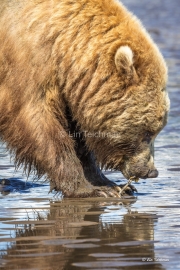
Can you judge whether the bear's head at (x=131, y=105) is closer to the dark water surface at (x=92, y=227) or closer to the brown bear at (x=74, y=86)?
the brown bear at (x=74, y=86)

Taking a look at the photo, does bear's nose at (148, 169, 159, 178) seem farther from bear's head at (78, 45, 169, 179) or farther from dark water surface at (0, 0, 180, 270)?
dark water surface at (0, 0, 180, 270)

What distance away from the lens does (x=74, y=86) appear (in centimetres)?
730

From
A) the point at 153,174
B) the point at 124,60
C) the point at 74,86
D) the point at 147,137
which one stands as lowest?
the point at 153,174

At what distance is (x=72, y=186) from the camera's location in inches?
288

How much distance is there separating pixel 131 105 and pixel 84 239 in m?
2.05

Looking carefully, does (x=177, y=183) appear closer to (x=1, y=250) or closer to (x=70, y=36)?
(x=70, y=36)

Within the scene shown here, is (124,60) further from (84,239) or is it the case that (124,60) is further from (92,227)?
(84,239)

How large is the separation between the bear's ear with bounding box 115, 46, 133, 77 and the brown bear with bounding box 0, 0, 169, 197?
14mm

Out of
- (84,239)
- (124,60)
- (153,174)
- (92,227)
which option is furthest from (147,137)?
(84,239)

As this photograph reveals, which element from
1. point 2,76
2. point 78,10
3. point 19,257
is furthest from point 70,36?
Result: point 19,257

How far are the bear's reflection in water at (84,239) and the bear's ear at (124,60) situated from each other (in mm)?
1241

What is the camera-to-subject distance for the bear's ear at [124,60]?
6.95 m

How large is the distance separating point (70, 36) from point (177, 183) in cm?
176

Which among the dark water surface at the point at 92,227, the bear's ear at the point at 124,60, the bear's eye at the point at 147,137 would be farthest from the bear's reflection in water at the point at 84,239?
the bear's ear at the point at 124,60
